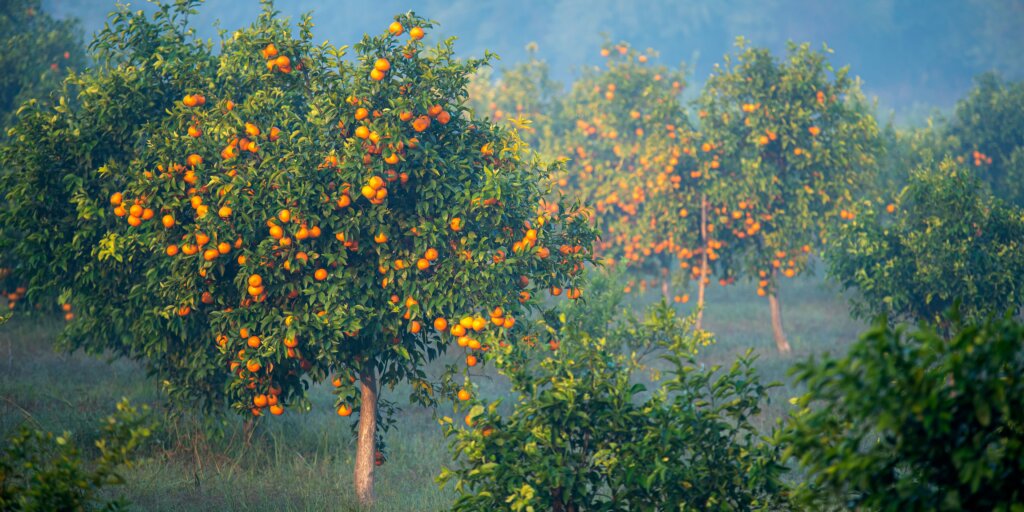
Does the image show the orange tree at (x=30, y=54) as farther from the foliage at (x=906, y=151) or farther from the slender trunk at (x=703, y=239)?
the foliage at (x=906, y=151)

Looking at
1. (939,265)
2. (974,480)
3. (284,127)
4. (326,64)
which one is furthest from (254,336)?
(939,265)

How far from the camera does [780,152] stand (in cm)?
1884

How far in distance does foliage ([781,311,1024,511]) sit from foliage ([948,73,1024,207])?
66.2ft

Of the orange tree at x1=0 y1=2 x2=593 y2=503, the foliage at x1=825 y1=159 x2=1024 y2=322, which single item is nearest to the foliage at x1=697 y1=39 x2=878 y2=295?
the foliage at x1=825 y1=159 x2=1024 y2=322

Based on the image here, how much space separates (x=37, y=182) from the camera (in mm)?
10023

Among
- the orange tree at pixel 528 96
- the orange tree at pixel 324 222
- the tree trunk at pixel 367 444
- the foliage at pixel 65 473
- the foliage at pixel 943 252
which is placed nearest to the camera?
the foliage at pixel 65 473

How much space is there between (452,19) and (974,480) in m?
112

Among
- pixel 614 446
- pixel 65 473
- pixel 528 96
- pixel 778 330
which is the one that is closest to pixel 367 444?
pixel 614 446

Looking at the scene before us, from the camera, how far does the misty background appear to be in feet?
308

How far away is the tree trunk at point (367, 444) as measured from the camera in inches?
396

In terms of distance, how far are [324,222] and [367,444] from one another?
2930 millimetres

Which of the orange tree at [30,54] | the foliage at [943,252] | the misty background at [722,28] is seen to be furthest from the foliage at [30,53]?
the misty background at [722,28]

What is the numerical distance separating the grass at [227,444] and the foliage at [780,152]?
2.82 m

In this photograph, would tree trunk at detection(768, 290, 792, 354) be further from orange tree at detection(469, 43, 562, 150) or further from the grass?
orange tree at detection(469, 43, 562, 150)
